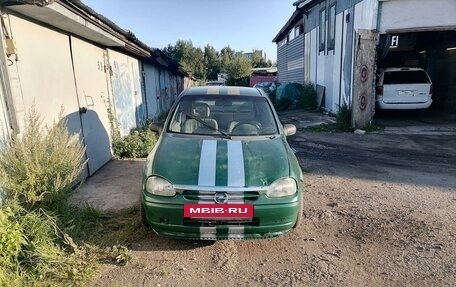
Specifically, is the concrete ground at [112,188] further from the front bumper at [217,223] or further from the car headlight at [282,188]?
the car headlight at [282,188]

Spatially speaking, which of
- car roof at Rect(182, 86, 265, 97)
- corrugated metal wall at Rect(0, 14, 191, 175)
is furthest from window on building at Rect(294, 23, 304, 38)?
Result: car roof at Rect(182, 86, 265, 97)

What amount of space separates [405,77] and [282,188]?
1038 cm

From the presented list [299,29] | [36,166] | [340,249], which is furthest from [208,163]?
[299,29]

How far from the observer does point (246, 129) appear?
418 cm

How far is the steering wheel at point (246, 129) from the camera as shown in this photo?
4133 mm

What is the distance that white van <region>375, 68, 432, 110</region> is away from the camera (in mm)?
10922

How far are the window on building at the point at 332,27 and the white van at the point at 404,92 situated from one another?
3.14 meters

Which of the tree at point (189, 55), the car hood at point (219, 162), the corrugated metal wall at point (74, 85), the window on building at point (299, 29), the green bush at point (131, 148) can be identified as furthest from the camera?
Result: the tree at point (189, 55)

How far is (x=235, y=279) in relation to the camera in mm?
2945

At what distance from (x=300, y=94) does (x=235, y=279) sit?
1626 cm

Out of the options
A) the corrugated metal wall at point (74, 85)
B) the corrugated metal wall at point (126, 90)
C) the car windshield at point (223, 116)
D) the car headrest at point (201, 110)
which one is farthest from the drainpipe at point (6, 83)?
the corrugated metal wall at point (126, 90)

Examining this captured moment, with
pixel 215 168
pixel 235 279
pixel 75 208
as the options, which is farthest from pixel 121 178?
pixel 235 279

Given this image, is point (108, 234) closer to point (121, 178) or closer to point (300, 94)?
point (121, 178)

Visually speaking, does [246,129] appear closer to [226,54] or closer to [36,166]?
[36,166]
